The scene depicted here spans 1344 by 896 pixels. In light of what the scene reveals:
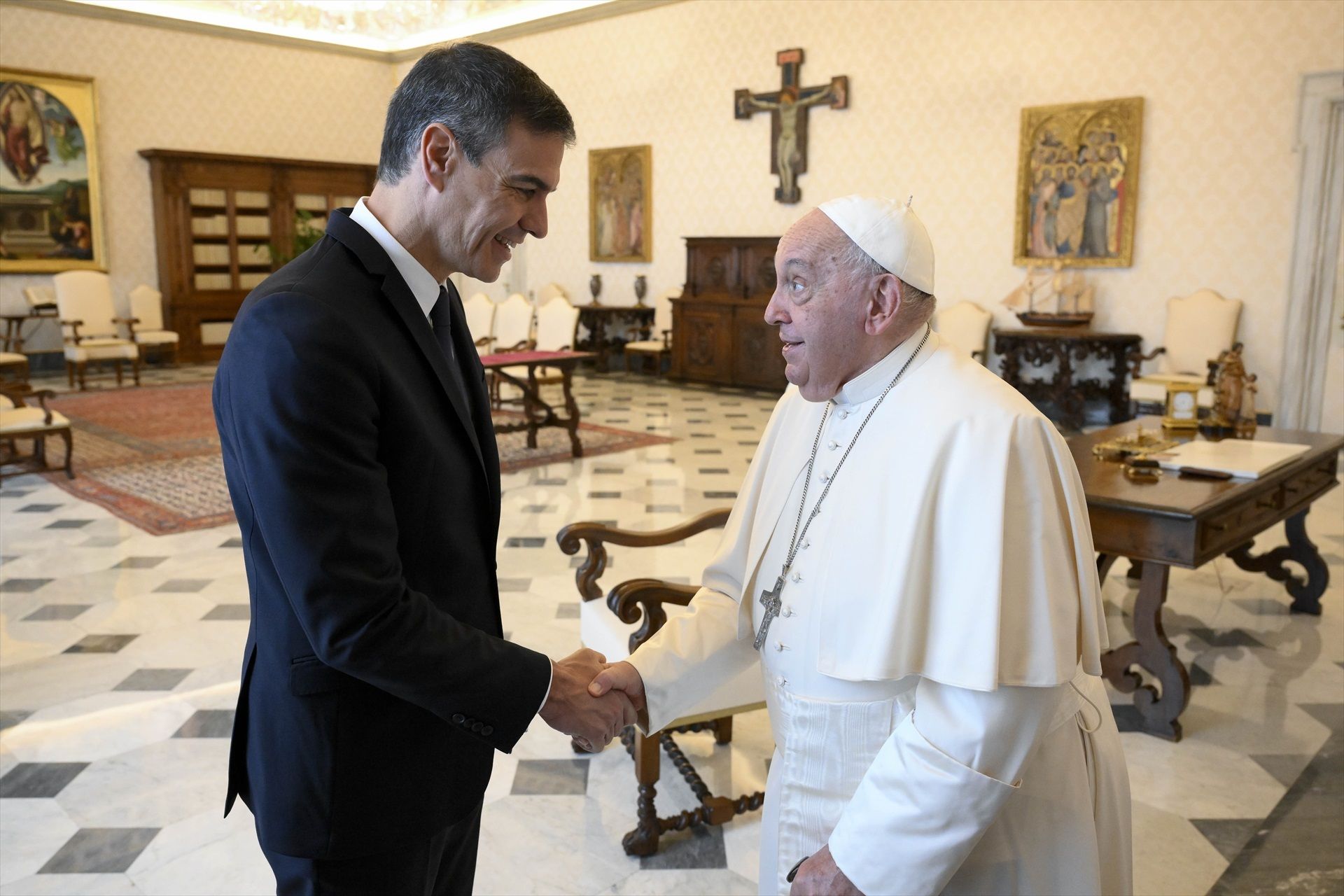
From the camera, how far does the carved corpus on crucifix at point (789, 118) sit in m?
11.8

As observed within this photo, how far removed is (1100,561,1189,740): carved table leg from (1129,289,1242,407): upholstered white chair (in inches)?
224

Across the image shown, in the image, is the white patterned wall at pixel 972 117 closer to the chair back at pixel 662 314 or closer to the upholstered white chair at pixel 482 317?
the chair back at pixel 662 314

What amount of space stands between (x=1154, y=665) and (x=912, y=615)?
7.95 ft

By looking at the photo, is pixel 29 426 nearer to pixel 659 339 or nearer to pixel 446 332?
pixel 446 332

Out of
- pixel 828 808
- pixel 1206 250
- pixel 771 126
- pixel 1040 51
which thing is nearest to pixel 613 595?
pixel 828 808

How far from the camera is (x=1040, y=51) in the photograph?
9.81 metres

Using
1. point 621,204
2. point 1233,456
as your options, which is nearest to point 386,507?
point 1233,456

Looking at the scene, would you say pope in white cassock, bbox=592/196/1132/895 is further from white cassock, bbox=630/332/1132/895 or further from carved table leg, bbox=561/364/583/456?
carved table leg, bbox=561/364/583/456

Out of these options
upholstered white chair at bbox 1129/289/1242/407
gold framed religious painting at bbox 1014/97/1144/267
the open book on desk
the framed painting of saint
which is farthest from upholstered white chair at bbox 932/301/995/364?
the framed painting of saint

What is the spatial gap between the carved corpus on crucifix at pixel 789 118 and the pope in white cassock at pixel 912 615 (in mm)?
10626

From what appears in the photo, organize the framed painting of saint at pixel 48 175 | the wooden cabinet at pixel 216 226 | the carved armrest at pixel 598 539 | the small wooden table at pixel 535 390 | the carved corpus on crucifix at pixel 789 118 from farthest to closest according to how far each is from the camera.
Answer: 1. the wooden cabinet at pixel 216 226
2. the framed painting of saint at pixel 48 175
3. the carved corpus on crucifix at pixel 789 118
4. the small wooden table at pixel 535 390
5. the carved armrest at pixel 598 539

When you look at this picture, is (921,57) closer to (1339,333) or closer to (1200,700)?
(1339,333)

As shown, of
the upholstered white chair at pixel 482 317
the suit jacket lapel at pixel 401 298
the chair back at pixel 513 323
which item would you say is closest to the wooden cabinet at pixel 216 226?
the upholstered white chair at pixel 482 317

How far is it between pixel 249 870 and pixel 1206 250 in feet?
30.0
